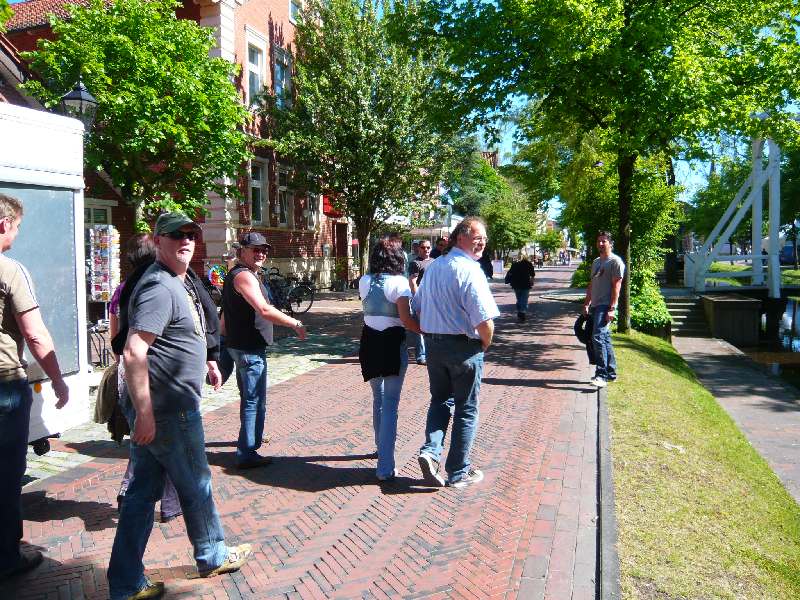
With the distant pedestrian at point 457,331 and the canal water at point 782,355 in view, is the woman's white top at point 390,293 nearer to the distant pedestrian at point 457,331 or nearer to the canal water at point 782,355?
the distant pedestrian at point 457,331

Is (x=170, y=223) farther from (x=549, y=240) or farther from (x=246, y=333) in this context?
(x=549, y=240)

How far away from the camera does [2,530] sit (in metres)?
3.30

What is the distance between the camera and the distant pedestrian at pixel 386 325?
4605 mm

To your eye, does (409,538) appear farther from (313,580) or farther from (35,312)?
(35,312)

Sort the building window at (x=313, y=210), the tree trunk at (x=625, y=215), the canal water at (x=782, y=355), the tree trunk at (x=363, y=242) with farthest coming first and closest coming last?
the building window at (x=313, y=210) → the tree trunk at (x=363, y=242) → the canal water at (x=782, y=355) → the tree trunk at (x=625, y=215)

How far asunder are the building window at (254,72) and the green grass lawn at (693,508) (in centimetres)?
1721

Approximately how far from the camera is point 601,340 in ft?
26.1

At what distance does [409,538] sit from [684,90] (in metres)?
9.22

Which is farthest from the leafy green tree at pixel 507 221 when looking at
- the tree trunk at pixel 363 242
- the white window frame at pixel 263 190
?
the white window frame at pixel 263 190

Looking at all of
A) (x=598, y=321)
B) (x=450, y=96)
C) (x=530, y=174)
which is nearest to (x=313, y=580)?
(x=598, y=321)

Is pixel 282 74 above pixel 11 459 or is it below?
above

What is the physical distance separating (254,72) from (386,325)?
19491mm

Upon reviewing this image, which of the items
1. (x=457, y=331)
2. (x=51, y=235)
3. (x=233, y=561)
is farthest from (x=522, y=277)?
(x=233, y=561)

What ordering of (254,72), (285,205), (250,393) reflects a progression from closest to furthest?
(250,393) < (254,72) < (285,205)
